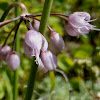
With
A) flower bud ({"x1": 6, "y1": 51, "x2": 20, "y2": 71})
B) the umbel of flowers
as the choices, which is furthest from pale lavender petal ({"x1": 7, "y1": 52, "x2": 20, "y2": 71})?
the umbel of flowers

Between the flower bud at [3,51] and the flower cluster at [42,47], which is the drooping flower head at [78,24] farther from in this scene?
the flower bud at [3,51]

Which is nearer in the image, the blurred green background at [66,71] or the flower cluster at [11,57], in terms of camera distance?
the flower cluster at [11,57]

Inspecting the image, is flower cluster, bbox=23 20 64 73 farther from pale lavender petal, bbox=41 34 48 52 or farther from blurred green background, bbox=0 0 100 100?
blurred green background, bbox=0 0 100 100

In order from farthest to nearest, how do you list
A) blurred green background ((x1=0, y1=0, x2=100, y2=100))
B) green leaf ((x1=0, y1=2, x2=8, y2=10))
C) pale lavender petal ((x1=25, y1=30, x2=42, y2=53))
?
blurred green background ((x1=0, y1=0, x2=100, y2=100)) → green leaf ((x1=0, y1=2, x2=8, y2=10)) → pale lavender petal ((x1=25, y1=30, x2=42, y2=53))

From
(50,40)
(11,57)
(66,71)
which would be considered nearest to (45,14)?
(50,40)

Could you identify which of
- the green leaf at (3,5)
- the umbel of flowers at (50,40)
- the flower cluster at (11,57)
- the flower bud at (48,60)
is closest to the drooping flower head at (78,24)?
the umbel of flowers at (50,40)

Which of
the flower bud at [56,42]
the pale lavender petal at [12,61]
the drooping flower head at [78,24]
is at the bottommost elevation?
the pale lavender petal at [12,61]

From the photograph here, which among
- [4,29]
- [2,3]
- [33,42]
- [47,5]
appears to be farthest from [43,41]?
[4,29]

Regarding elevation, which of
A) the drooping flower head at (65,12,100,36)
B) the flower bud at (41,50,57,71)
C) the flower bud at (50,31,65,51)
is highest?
the drooping flower head at (65,12,100,36)

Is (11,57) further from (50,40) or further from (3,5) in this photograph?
(3,5)

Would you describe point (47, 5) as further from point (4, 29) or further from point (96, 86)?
point (96, 86)

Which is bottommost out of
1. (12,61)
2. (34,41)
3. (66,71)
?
(66,71)
